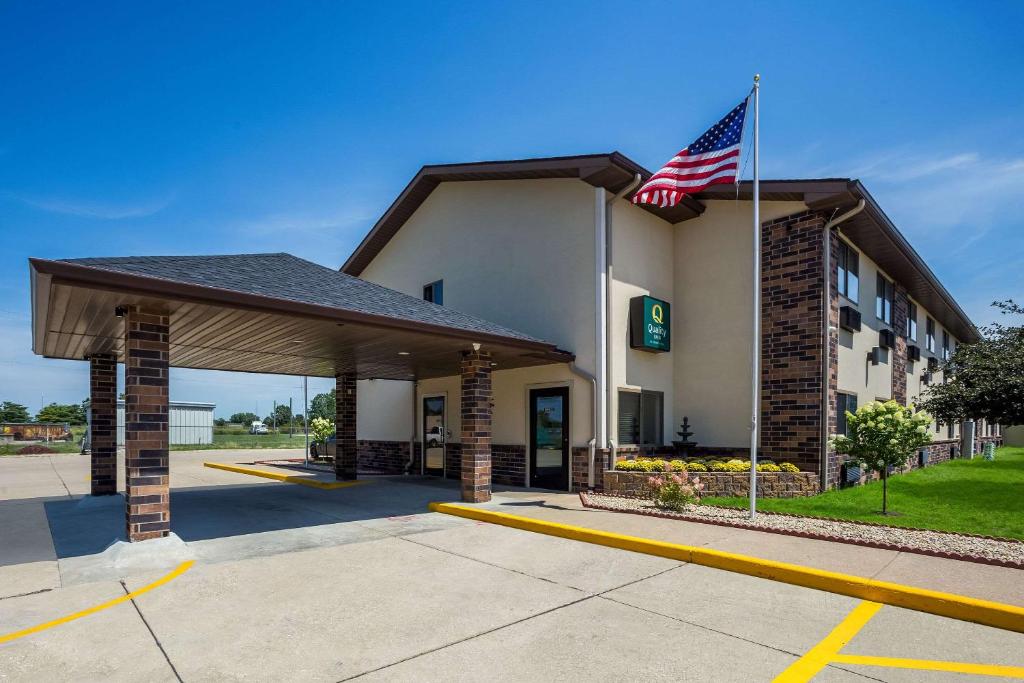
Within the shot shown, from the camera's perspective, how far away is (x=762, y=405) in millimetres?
13055

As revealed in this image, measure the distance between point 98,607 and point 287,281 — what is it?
474 cm

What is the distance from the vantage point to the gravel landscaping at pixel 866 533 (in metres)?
7.02

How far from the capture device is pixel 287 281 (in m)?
8.77

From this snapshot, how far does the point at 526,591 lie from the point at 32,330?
8.66m

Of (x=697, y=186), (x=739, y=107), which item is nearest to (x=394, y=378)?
(x=697, y=186)

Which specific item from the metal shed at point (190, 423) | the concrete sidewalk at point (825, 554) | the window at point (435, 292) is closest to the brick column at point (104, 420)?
the window at point (435, 292)

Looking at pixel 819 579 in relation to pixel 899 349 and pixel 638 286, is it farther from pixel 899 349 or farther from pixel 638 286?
pixel 899 349

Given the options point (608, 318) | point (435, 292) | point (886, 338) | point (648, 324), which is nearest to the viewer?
point (608, 318)

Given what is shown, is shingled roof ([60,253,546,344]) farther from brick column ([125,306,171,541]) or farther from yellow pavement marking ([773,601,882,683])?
yellow pavement marking ([773,601,882,683])

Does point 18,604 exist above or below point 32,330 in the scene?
below

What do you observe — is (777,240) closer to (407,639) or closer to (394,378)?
(394,378)

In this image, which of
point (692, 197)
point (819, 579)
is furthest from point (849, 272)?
point (819, 579)

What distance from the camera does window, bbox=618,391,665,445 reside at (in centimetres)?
1305

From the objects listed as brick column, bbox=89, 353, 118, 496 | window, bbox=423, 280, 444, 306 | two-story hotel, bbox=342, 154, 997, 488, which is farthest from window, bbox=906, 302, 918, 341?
brick column, bbox=89, 353, 118, 496
